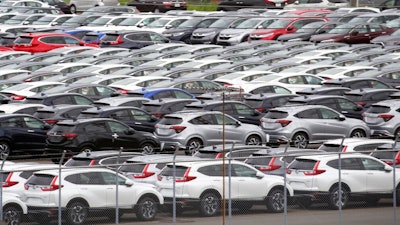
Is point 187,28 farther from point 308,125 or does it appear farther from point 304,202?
point 304,202

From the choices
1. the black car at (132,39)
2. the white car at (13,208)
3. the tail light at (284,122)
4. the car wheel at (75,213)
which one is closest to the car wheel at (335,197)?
the car wheel at (75,213)

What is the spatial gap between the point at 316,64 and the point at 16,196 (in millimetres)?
24015

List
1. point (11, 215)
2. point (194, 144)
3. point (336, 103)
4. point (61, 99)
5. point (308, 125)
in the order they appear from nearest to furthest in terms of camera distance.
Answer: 1. point (11, 215)
2. point (194, 144)
3. point (308, 125)
4. point (336, 103)
5. point (61, 99)

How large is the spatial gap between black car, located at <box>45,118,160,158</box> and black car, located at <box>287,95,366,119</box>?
17.9ft

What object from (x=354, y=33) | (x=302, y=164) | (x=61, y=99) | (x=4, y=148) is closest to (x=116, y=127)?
(x=4, y=148)

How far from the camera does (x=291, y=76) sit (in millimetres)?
41562

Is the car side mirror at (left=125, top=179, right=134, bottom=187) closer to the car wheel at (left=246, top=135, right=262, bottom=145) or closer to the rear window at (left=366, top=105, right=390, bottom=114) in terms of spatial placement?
the car wheel at (left=246, top=135, right=262, bottom=145)

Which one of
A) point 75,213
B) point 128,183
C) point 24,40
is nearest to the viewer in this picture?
point 75,213

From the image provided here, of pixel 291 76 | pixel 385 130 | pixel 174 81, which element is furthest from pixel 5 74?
pixel 385 130

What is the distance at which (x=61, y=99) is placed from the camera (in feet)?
122

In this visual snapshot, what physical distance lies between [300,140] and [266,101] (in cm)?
314

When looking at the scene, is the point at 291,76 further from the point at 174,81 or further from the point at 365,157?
the point at 365,157

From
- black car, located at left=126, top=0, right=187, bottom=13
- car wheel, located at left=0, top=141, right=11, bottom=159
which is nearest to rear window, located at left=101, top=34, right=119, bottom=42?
black car, located at left=126, top=0, right=187, bottom=13

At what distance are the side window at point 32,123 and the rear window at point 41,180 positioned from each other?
9.90 metres
